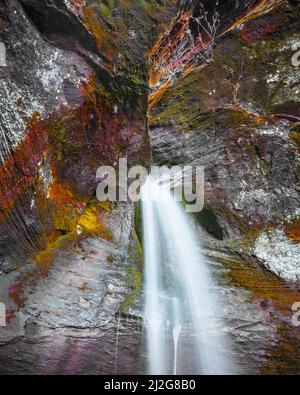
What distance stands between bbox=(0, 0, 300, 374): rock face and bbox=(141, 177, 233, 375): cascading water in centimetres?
10

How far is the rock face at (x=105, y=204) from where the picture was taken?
3.37 meters

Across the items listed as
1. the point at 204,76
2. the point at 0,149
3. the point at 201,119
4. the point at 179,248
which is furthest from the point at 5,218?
the point at 204,76

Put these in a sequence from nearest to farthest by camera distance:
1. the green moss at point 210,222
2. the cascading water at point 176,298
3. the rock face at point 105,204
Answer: the rock face at point 105,204 → the cascading water at point 176,298 → the green moss at point 210,222

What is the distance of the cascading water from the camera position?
3637 millimetres

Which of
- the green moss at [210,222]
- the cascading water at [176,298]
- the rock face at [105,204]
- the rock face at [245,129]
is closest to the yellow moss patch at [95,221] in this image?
the rock face at [105,204]

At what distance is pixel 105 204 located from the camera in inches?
163

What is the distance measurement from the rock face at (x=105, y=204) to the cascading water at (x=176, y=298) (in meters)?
0.10

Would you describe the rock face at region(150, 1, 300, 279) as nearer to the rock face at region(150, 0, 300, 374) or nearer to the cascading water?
the rock face at region(150, 0, 300, 374)

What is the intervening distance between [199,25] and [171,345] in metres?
4.62

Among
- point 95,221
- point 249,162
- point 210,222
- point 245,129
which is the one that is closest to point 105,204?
point 95,221

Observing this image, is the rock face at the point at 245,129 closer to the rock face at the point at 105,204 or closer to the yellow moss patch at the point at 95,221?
the rock face at the point at 105,204

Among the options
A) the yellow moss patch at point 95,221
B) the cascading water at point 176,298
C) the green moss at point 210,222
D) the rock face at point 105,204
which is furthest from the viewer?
the green moss at point 210,222

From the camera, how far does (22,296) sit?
11.0ft

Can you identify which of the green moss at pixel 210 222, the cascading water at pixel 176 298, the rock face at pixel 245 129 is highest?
the rock face at pixel 245 129
